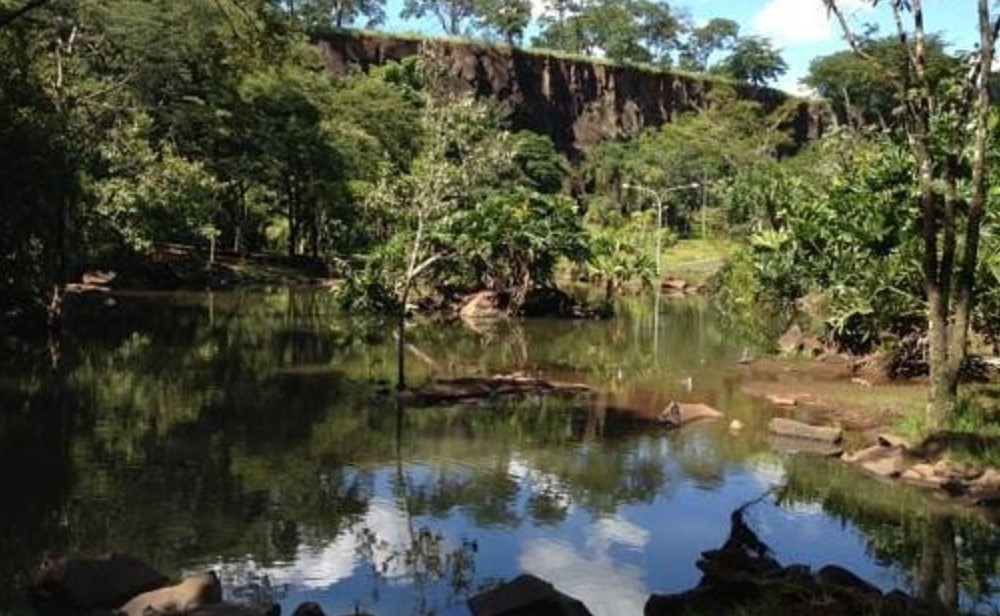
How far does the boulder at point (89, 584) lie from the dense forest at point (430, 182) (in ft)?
16.7

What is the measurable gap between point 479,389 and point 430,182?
4.52 meters

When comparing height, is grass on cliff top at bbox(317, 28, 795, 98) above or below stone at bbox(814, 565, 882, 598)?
above

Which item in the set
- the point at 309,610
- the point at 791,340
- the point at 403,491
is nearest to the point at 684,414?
the point at 403,491

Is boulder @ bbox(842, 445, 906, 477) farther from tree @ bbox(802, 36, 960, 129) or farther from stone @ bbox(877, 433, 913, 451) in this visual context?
tree @ bbox(802, 36, 960, 129)

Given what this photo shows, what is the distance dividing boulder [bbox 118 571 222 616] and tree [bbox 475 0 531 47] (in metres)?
98.6

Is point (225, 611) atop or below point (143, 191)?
below

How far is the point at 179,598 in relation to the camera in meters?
9.70

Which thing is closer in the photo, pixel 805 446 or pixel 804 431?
pixel 805 446

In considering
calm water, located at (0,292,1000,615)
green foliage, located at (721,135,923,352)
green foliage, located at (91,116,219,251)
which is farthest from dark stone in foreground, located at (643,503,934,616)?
green foliage, located at (91,116,219,251)

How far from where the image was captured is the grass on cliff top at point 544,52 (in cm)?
9569

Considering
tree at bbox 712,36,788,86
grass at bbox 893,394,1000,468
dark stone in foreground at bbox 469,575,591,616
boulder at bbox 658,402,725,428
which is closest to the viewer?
dark stone in foreground at bbox 469,575,591,616

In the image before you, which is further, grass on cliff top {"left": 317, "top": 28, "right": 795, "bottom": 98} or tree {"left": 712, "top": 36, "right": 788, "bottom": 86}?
Result: tree {"left": 712, "top": 36, "right": 788, "bottom": 86}

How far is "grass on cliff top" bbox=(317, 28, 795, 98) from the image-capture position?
95.7 m

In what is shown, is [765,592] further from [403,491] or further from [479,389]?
[479,389]
